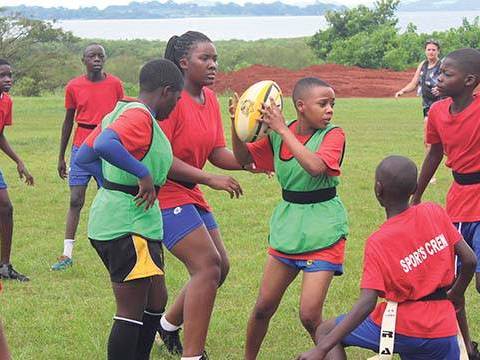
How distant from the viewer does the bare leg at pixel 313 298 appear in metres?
5.15

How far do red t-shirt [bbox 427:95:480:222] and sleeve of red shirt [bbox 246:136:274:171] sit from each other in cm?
114

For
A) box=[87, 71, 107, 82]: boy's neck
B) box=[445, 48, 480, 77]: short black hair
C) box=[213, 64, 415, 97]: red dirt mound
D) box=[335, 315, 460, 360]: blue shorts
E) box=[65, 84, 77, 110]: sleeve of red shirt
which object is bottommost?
box=[213, 64, 415, 97]: red dirt mound

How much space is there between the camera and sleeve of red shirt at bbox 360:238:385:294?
13.9 ft

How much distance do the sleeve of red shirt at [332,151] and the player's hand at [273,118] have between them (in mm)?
262

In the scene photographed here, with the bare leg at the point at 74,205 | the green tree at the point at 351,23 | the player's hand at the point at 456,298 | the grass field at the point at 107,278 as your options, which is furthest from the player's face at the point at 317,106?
the green tree at the point at 351,23

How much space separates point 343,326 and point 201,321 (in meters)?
1.56

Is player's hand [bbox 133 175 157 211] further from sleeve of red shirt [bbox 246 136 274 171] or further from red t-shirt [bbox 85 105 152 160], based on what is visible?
sleeve of red shirt [bbox 246 136 274 171]

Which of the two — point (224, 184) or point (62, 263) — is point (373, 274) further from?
point (62, 263)

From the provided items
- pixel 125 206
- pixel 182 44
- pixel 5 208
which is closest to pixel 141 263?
pixel 125 206

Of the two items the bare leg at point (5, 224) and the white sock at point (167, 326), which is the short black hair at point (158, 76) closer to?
the white sock at point (167, 326)

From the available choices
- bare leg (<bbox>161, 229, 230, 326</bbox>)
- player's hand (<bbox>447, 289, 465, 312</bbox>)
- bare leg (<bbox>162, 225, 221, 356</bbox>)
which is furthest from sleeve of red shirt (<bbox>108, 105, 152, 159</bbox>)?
player's hand (<bbox>447, 289, 465, 312</bbox>)

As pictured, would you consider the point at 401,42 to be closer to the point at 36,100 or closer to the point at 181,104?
the point at 36,100

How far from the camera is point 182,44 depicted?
5.79 metres

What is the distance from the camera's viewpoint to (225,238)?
1005 centimetres
